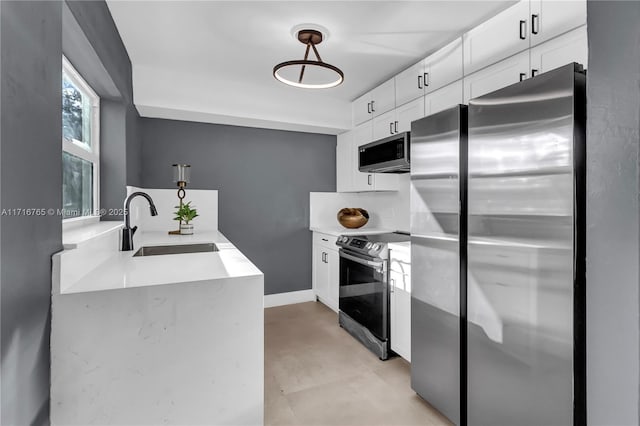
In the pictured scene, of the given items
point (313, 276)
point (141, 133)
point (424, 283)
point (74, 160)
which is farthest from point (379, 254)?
point (141, 133)

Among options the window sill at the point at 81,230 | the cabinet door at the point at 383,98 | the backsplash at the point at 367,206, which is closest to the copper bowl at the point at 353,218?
the backsplash at the point at 367,206

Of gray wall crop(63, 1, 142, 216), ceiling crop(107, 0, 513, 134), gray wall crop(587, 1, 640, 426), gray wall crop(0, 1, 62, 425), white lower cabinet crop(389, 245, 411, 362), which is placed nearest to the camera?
gray wall crop(587, 1, 640, 426)

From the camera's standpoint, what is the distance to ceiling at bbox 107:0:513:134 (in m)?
2.05

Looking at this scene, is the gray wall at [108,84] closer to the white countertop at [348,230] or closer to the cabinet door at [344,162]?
the white countertop at [348,230]

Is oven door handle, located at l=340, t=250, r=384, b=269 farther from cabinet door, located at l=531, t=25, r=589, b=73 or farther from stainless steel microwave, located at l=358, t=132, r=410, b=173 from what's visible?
cabinet door, located at l=531, t=25, r=589, b=73

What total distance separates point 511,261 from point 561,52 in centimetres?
120

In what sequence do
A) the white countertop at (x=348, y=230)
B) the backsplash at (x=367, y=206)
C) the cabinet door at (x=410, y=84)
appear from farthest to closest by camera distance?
the backsplash at (x=367, y=206) < the white countertop at (x=348, y=230) < the cabinet door at (x=410, y=84)

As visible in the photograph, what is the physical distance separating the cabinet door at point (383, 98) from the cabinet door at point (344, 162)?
22.6 inches

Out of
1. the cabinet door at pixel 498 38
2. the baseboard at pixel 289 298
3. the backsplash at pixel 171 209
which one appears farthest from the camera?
the baseboard at pixel 289 298

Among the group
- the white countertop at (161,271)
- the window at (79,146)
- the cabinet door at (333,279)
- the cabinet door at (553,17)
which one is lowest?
the cabinet door at (333,279)

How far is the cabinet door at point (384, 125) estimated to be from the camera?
3.13 metres

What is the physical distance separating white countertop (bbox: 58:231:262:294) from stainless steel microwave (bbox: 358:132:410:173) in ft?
4.80

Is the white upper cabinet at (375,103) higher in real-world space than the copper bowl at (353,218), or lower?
higher

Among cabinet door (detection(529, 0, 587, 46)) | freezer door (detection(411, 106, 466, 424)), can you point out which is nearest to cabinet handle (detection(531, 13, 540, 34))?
cabinet door (detection(529, 0, 587, 46))
